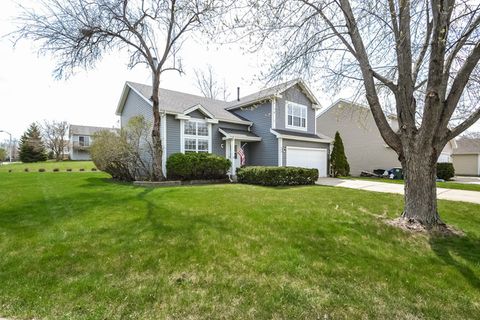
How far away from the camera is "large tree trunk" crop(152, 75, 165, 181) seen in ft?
43.0

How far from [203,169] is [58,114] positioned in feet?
135

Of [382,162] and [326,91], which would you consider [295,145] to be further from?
[382,162]

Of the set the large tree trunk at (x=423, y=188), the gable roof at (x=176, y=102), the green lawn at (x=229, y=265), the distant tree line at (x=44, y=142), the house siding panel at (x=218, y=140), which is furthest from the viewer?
the distant tree line at (x=44, y=142)

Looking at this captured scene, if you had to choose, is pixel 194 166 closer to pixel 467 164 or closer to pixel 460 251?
pixel 460 251

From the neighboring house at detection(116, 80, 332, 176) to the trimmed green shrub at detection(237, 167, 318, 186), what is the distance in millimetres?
3040

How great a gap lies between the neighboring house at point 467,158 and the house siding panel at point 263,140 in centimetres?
2774

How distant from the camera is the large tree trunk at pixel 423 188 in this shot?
578 cm

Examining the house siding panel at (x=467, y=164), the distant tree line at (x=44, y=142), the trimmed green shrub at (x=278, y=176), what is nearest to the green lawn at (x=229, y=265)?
the trimmed green shrub at (x=278, y=176)

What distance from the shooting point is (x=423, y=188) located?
5816 millimetres

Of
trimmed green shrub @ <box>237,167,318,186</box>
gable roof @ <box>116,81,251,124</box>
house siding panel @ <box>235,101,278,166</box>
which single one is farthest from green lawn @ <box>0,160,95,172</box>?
trimmed green shrub @ <box>237,167,318,186</box>

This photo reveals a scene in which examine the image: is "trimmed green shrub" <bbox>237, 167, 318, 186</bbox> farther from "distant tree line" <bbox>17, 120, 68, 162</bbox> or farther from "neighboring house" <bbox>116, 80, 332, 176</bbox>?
"distant tree line" <bbox>17, 120, 68, 162</bbox>

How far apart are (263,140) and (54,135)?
134 ft

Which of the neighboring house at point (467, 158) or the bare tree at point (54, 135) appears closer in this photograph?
the neighboring house at point (467, 158)

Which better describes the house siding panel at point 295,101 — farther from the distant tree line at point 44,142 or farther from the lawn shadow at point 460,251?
the distant tree line at point 44,142
